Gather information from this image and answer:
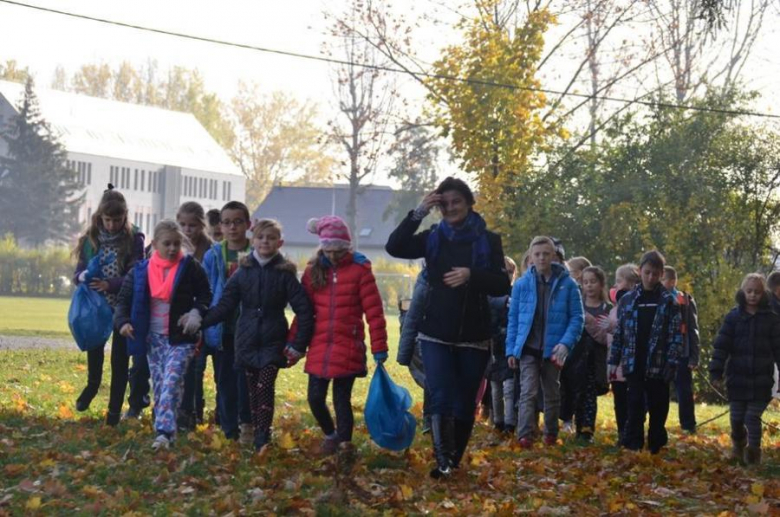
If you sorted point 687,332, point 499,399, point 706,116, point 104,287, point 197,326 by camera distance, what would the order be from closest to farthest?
point 197,326, point 104,287, point 499,399, point 687,332, point 706,116

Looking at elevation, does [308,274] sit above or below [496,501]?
above

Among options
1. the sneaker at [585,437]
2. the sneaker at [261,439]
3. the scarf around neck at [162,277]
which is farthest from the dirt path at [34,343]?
the sneaker at [261,439]

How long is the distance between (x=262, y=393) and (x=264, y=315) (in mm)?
547

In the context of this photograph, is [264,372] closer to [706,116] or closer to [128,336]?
[128,336]

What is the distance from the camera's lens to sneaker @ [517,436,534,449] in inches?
441

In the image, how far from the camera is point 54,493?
8227 millimetres

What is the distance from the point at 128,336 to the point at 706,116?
16.4 metres

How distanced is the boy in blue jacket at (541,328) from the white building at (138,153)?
81.6 meters

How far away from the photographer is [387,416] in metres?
9.55

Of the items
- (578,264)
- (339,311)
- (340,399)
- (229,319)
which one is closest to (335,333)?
(339,311)

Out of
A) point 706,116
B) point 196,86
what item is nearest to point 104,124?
point 196,86

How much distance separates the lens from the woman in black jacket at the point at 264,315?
955 centimetres

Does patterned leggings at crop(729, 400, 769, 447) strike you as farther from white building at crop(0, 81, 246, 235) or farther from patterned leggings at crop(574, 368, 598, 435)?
white building at crop(0, 81, 246, 235)

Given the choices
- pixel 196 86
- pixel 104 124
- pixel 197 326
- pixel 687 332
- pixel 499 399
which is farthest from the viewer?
pixel 196 86
